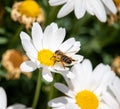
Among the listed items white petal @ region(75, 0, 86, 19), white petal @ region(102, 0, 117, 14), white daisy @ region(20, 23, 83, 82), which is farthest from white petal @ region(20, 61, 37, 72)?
white petal @ region(102, 0, 117, 14)

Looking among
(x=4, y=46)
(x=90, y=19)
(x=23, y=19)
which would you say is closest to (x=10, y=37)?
(x=4, y=46)

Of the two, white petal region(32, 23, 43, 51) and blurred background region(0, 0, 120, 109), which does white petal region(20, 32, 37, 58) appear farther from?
blurred background region(0, 0, 120, 109)

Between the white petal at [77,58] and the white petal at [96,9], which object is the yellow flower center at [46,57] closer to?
the white petal at [77,58]

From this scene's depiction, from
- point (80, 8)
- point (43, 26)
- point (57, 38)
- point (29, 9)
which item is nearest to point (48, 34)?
point (57, 38)

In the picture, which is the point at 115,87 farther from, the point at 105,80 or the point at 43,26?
the point at 43,26

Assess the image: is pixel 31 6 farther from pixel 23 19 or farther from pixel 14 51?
pixel 14 51

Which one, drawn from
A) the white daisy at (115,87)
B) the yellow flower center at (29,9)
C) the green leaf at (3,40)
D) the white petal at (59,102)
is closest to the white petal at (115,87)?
the white daisy at (115,87)
